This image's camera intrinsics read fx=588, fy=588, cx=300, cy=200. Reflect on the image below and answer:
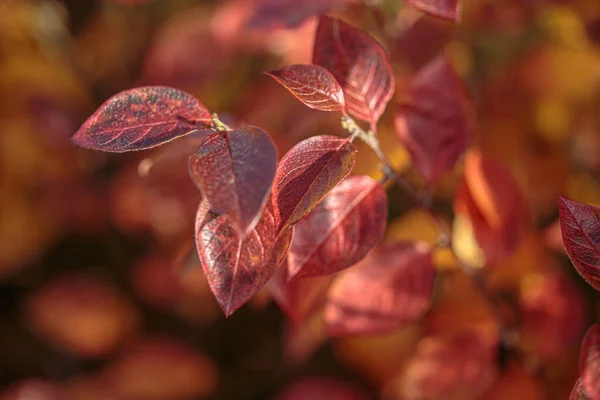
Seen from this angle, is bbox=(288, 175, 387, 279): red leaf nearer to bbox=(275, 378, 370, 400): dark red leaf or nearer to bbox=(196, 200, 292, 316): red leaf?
bbox=(196, 200, 292, 316): red leaf

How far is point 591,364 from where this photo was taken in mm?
423

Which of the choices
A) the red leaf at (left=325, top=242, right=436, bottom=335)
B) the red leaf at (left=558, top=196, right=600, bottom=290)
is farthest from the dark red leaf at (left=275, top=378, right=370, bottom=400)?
the red leaf at (left=558, top=196, right=600, bottom=290)

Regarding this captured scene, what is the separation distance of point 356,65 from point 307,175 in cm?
16

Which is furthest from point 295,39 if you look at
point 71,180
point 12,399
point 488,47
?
point 12,399

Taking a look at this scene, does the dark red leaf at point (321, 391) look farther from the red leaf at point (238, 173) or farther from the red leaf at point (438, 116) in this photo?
the red leaf at point (238, 173)

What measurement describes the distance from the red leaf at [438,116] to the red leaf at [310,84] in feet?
0.62

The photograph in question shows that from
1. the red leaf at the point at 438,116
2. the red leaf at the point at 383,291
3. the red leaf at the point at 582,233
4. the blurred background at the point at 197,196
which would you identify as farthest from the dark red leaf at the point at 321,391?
the red leaf at the point at 582,233

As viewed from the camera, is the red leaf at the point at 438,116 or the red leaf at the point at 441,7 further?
the red leaf at the point at 438,116

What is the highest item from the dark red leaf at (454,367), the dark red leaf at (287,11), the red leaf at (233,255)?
the dark red leaf at (287,11)

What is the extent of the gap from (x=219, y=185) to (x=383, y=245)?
1.02 feet

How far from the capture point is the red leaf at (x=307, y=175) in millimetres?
401

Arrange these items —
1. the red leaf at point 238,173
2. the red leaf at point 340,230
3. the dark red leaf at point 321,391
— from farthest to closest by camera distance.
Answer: the dark red leaf at point 321,391 < the red leaf at point 340,230 < the red leaf at point 238,173

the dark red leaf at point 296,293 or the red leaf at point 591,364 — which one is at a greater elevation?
the red leaf at point 591,364

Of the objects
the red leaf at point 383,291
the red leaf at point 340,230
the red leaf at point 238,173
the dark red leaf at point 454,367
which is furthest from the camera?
the dark red leaf at point 454,367
